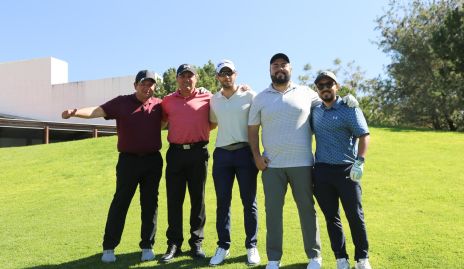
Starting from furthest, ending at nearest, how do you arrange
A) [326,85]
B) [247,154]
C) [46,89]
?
Result: [46,89] < [247,154] < [326,85]

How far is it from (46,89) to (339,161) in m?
46.8

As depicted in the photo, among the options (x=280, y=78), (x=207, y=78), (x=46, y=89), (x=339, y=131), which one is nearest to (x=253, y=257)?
(x=339, y=131)

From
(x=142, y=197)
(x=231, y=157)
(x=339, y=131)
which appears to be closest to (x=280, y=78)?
(x=339, y=131)

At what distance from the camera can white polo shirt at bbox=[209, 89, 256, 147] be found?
16.7ft

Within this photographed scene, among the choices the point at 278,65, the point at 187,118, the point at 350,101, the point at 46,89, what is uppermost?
the point at 46,89

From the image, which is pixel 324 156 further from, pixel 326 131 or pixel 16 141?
pixel 16 141

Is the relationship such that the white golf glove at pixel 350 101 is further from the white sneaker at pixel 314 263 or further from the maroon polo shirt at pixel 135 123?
the maroon polo shirt at pixel 135 123

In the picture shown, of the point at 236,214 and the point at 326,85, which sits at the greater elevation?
the point at 326,85

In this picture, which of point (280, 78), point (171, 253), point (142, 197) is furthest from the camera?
point (142, 197)

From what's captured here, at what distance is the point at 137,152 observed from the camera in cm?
536

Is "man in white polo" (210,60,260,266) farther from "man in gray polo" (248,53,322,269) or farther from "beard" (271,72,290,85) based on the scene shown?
"beard" (271,72,290,85)

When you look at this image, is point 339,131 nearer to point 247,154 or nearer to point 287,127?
Result: point 287,127

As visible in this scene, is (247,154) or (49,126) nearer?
(247,154)

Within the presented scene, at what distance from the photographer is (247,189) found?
16.8 feet
